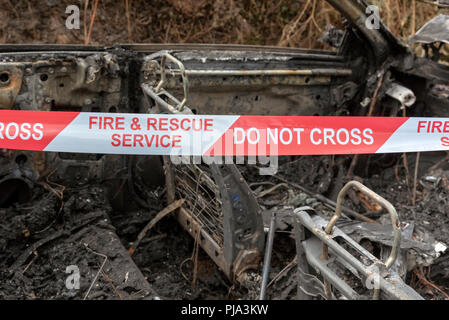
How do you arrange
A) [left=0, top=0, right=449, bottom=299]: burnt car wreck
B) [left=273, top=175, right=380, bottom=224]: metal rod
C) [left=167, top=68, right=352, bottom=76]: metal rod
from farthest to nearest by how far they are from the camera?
[left=167, top=68, right=352, bottom=76]: metal rod < [left=273, top=175, right=380, bottom=224]: metal rod < [left=0, top=0, right=449, bottom=299]: burnt car wreck

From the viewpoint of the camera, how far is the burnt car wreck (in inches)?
108

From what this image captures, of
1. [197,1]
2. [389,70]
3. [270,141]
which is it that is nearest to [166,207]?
[270,141]

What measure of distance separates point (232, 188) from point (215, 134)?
451 millimetres

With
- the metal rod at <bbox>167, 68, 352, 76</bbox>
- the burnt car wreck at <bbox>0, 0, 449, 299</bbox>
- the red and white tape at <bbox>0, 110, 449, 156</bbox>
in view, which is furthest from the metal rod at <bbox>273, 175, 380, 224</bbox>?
the metal rod at <bbox>167, 68, 352, 76</bbox>

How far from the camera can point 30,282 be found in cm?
281

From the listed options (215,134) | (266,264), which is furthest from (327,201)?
(215,134)

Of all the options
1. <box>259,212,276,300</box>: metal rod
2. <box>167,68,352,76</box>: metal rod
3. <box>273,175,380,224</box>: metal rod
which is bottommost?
<box>259,212,276,300</box>: metal rod

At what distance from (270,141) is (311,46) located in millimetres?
4548

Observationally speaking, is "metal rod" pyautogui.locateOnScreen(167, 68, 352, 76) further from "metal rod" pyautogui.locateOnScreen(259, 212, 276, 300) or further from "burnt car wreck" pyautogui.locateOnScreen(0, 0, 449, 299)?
"metal rod" pyautogui.locateOnScreen(259, 212, 276, 300)

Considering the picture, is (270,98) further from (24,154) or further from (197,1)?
(197,1)

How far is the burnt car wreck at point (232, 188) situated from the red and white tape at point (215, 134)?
4.5 inches

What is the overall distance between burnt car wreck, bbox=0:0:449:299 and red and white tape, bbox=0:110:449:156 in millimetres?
115
